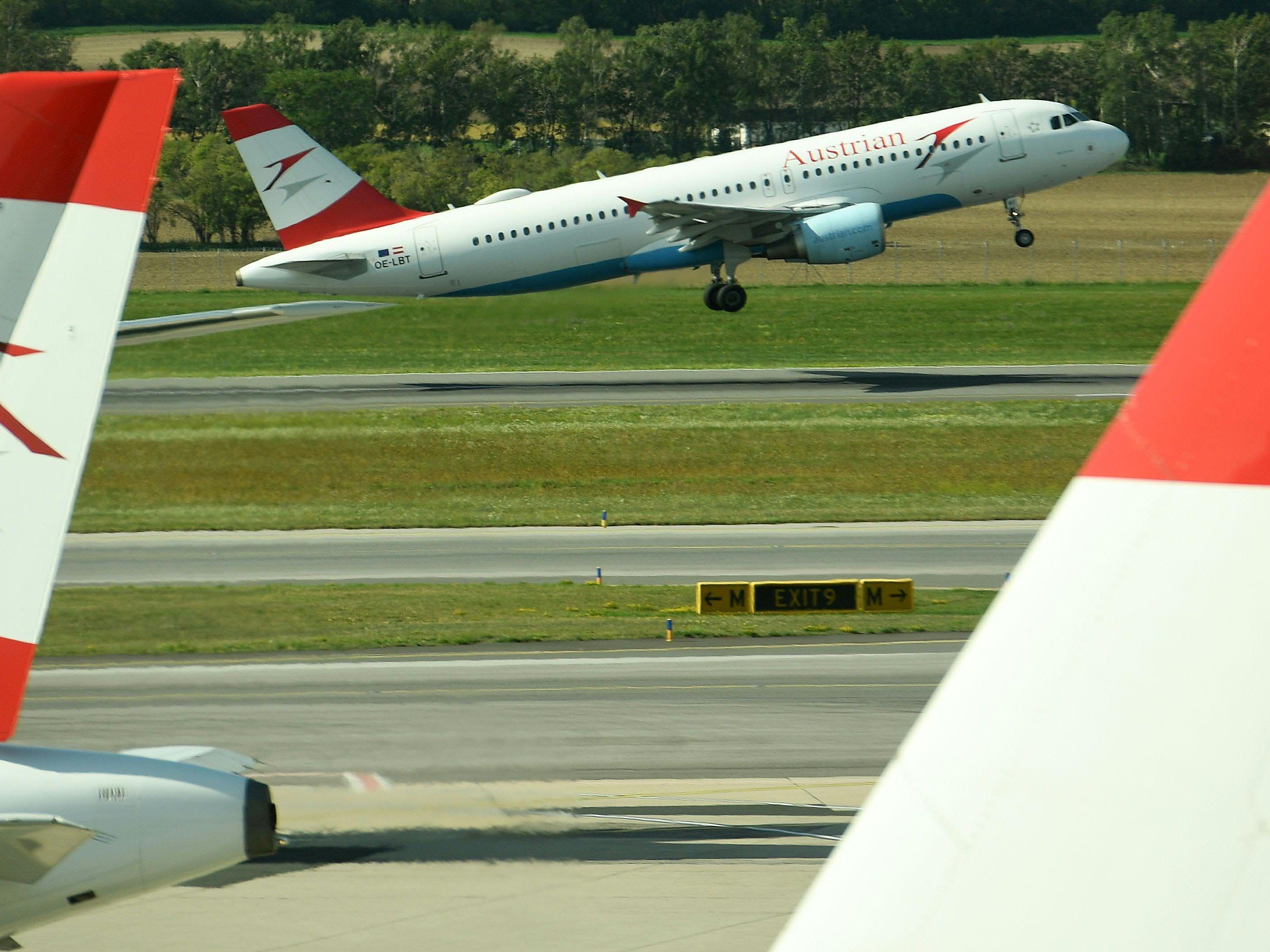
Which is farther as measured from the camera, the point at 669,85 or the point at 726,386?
the point at 669,85

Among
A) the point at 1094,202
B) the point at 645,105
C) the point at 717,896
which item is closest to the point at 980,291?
the point at 1094,202

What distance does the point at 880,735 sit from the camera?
17.6 meters

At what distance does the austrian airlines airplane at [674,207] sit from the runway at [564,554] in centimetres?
1582

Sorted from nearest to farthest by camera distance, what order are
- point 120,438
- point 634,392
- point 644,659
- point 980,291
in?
point 120,438
point 644,659
point 634,392
point 980,291

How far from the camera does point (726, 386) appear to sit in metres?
46.8

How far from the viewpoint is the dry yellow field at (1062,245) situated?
251ft

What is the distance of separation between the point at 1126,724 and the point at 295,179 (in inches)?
1710

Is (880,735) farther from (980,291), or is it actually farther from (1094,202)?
(1094,202)

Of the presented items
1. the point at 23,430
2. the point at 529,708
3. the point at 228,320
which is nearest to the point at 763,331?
the point at 529,708

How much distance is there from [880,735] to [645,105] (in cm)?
8901

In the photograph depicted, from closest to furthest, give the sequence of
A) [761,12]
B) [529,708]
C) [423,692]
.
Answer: [529,708] < [423,692] < [761,12]

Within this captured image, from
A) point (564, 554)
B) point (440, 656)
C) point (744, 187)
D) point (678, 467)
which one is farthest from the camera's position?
point (744, 187)

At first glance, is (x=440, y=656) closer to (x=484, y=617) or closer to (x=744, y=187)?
(x=484, y=617)

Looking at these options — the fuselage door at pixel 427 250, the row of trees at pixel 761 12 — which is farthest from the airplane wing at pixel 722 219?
the row of trees at pixel 761 12
